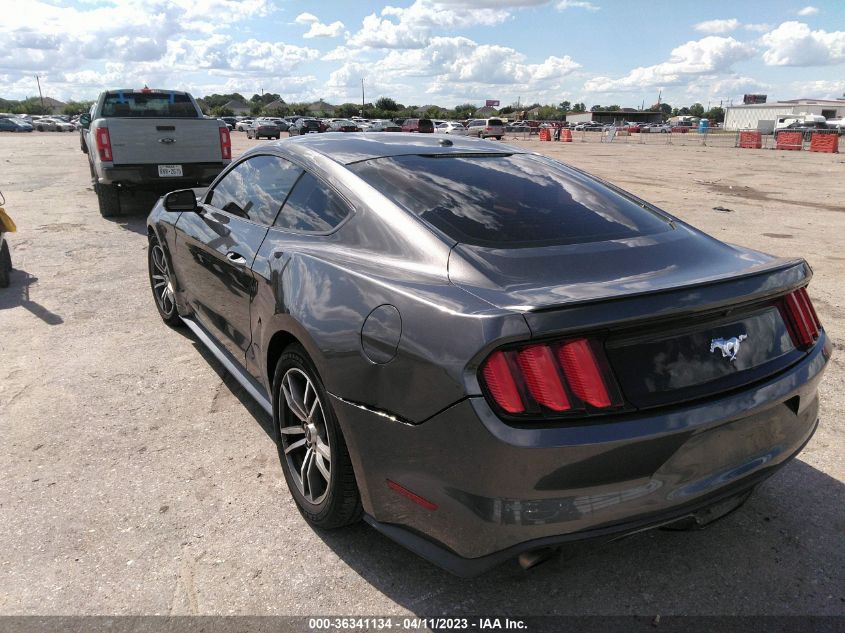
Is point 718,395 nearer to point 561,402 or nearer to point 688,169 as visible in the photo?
point 561,402

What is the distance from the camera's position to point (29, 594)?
2.39m

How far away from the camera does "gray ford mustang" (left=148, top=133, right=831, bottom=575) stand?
187 cm

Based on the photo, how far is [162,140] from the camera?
9.49 metres

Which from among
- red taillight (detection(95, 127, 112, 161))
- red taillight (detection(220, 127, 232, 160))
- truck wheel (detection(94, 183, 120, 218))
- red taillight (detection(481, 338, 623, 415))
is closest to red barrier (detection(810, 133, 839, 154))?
red taillight (detection(220, 127, 232, 160))

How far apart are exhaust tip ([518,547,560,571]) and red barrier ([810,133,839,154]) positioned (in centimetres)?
3762

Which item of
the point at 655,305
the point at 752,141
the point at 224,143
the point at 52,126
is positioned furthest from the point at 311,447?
the point at 52,126

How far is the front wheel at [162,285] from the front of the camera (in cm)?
500

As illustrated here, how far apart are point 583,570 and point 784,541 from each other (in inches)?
35.0

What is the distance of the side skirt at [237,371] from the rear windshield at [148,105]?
8.27 meters

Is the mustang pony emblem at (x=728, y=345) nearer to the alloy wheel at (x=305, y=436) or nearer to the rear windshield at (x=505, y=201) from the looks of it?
the rear windshield at (x=505, y=201)

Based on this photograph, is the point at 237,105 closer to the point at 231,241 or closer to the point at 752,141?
the point at 752,141

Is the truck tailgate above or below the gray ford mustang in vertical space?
above

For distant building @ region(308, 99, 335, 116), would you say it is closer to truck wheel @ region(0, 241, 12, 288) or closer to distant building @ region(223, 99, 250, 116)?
distant building @ region(223, 99, 250, 116)

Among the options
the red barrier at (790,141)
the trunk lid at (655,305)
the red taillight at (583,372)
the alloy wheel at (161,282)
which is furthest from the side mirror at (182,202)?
the red barrier at (790,141)
